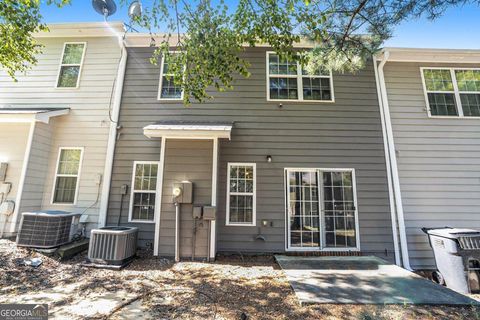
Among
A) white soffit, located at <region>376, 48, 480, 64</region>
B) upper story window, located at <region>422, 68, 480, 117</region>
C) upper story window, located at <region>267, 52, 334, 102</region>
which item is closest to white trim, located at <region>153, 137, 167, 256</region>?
upper story window, located at <region>267, 52, 334, 102</region>

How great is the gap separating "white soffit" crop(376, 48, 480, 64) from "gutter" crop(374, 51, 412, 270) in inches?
10.6

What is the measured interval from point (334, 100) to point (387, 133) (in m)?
1.64

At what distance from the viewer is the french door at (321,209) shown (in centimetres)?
555

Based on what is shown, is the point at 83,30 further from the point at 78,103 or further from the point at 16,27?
the point at 78,103

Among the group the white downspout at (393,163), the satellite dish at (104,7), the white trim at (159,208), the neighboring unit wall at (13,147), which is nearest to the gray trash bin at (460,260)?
the white downspout at (393,163)

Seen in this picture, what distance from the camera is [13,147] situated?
5617mm

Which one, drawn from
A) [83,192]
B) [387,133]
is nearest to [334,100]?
[387,133]

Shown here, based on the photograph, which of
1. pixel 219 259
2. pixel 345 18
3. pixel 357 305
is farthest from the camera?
pixel 219 259

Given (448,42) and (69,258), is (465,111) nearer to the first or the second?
(448,42)

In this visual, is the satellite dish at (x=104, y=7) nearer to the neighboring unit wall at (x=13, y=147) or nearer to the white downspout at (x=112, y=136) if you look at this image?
the white downspout at (x=112, y=136)

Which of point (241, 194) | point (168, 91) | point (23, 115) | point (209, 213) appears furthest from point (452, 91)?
point (23, 115)

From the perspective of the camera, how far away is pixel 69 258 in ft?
15.3

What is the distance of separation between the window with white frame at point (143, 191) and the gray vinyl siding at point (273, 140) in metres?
0.21

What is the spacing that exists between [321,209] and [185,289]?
3693 millimetres
